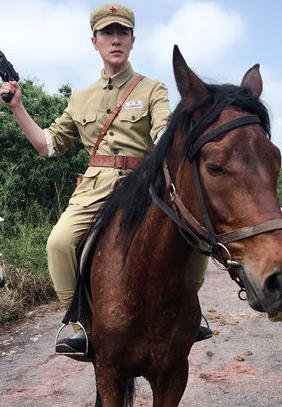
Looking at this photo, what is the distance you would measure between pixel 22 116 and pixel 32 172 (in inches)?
284

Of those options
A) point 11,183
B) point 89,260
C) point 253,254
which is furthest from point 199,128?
point 11,183

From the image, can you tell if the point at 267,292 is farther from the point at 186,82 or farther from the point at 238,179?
the point at 186,82

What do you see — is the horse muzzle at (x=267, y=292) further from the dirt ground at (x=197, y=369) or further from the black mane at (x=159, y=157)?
the dirt ground at (x=197, y=369)

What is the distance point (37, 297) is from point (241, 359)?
3.51 m

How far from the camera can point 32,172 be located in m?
10.6

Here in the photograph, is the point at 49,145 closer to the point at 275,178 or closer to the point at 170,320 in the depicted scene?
the point at 170,320

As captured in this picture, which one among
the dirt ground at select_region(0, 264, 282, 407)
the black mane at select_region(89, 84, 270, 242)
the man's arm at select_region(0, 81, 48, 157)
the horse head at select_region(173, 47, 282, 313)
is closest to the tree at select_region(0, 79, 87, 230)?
the dirt ground at select_region(0, 264, 282, 407)

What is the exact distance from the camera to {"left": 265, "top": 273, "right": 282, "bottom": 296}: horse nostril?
188 cm

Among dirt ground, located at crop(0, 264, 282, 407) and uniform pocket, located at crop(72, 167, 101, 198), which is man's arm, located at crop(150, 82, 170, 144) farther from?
dirt ground, located at crop(0, 264, 282, 407)

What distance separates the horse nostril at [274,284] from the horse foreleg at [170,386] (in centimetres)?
128

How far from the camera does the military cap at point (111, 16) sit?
11.1 feet

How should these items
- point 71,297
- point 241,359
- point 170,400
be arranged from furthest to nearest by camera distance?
point 241,359, point 71,297, point 170,400

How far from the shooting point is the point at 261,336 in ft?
21.9

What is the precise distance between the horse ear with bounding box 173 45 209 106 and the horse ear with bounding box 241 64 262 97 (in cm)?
28
